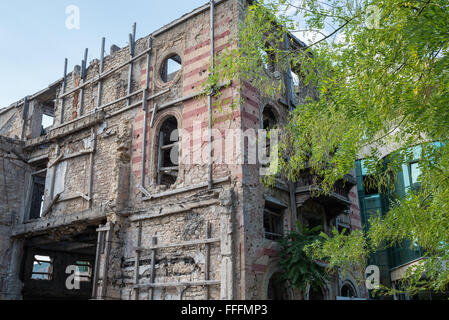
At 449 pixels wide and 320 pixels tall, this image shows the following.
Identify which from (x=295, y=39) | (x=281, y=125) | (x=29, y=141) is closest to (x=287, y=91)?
(x=281, y=125)

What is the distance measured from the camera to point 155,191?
38.5 ft

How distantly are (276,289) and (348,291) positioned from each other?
421 centimetres

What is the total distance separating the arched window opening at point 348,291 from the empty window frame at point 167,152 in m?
6.76

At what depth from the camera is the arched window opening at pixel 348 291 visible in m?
13.7

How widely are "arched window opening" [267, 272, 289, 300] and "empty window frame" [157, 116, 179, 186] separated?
4113mm

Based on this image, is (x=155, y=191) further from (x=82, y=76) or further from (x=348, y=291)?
(x=348, y=291)

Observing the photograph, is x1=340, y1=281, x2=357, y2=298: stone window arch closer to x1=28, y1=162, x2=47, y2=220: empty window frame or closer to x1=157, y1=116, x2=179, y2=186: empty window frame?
x1=157, y1=116, x2=179, y2=186: empty window frame

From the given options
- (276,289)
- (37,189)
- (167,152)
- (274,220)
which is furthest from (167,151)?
(37,189)

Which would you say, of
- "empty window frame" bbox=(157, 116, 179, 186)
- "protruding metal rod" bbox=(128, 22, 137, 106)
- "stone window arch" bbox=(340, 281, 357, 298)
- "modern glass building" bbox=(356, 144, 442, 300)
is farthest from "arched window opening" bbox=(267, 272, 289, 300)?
"protruding metal rod" bbox=(128, 22, 137, 106)

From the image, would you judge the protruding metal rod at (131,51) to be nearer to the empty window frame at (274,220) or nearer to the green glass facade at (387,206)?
the empty window frame at (274,220)

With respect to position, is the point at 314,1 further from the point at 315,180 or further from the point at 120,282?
the point at 120,282

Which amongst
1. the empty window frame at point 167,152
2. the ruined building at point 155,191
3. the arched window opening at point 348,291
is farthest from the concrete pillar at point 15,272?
the arched window opening at point 348,291

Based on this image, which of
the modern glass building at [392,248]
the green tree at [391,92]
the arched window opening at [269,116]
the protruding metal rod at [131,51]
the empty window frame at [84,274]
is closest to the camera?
the green tree at [391,92]

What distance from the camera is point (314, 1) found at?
19.0 feet
